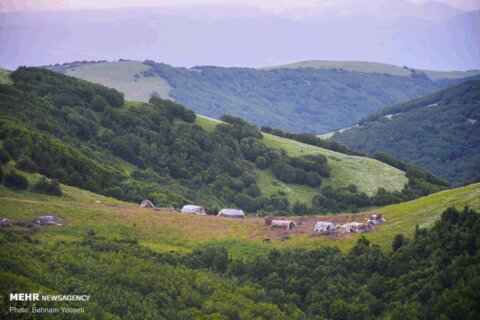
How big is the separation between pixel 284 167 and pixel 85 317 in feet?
304

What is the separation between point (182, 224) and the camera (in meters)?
73.1

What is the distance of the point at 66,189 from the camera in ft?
258

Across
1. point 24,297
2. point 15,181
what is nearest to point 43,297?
point 24,297

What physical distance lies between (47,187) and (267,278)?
33992 millimetres

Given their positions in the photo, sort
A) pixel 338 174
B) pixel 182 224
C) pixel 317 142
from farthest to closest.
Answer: pixel 317 142 → pixel 338 174 → pixel 182 224

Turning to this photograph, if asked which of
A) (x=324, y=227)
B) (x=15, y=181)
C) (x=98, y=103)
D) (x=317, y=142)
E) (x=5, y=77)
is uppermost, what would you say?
(x=5, y=77)

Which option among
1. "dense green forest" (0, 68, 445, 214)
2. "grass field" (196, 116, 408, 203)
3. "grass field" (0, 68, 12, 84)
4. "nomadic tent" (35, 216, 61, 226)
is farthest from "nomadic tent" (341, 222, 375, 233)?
"grass field" (0, 68, 12, 84)

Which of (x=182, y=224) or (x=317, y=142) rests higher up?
(x=317, y=142)

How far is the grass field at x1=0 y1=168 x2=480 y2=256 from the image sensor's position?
6475 cm

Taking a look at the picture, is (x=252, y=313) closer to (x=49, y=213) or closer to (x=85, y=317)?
(x=85, y=317)

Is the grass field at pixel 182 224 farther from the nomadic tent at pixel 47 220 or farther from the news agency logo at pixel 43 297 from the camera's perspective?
the news agency logo at pixel 43 297

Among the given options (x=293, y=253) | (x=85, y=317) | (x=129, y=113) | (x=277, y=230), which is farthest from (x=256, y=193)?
(x=85, y=317)

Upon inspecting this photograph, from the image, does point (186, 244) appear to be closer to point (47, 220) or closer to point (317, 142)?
point (47, 220)

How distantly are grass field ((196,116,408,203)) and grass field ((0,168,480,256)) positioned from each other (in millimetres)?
48302
